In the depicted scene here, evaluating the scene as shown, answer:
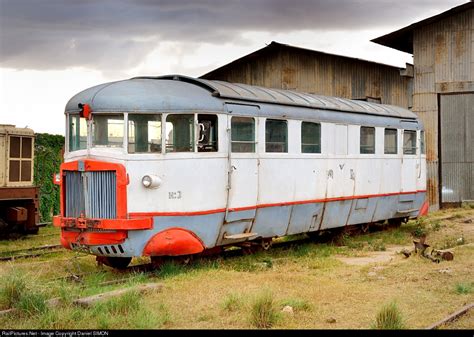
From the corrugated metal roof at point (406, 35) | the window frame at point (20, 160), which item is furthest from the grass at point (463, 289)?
the corrugated metal roof at point (406, 35)

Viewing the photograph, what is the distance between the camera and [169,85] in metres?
11.7

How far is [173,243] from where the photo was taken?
35.8 ft

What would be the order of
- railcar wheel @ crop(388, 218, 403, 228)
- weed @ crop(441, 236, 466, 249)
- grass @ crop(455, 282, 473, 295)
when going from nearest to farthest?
grass @ crop(455, 282, 473, 295)
weed @ crop(441, 236, 466, 249)
railcar wheel @ crop(388, 218, 403, 228)

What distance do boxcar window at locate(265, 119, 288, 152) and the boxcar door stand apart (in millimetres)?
401

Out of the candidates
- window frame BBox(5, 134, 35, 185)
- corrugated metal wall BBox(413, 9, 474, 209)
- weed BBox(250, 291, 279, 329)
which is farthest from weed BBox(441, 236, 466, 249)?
window frame BBox(5, 134, 35, 185)

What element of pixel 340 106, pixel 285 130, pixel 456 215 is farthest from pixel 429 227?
pixel 285 130

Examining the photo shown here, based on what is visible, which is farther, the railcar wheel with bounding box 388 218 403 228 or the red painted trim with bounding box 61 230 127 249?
the railcar wheel with bounding box 388 218 403 228

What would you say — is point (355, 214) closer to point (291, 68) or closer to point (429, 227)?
point (429, 227)

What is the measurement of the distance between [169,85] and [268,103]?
2.10m

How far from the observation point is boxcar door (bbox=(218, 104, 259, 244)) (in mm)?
11820

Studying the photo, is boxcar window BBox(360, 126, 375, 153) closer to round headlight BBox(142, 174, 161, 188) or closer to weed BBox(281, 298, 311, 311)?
round headlight BBox(142, 174, 161, 188)

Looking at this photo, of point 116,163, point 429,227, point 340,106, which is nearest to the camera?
point 116,163

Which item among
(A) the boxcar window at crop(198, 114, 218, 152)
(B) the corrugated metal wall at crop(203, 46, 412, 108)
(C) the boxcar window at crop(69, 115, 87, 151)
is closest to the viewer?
(C) the boxcar window at crop(69, 115, 87, 151)

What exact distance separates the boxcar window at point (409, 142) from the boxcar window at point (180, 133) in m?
8.25
